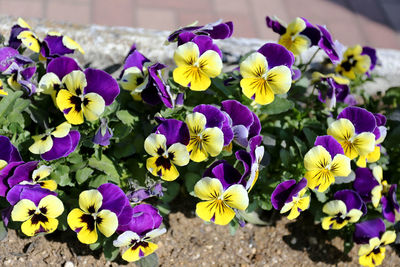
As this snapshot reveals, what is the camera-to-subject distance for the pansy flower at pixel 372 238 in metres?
2.31

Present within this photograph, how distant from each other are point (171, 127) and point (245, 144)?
0.28 m

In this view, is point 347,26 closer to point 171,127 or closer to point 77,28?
point 77,28

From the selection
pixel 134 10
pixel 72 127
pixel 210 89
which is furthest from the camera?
pixel 134 10

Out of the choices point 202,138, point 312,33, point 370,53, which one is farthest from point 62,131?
point 370,53

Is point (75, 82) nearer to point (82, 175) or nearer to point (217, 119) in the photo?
point (82, 175)

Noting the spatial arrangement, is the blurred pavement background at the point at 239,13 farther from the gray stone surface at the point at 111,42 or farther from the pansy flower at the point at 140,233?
the pansy flower at the point at 140,233

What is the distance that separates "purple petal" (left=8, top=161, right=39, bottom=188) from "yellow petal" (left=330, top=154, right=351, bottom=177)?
109cm

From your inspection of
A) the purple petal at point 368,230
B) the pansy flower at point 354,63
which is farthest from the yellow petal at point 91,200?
the pansy flower at point 354,63

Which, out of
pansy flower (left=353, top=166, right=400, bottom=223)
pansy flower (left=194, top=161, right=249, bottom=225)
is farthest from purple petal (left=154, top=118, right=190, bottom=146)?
pansy flower (left=353, top=166, right=400, bottom=223)

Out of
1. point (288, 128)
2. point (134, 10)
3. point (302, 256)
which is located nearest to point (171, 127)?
point (288, 128)

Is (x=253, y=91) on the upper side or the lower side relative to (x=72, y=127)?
upper

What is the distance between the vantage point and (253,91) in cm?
203

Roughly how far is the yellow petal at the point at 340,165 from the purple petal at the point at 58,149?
3.23 ft

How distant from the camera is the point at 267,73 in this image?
202cm
